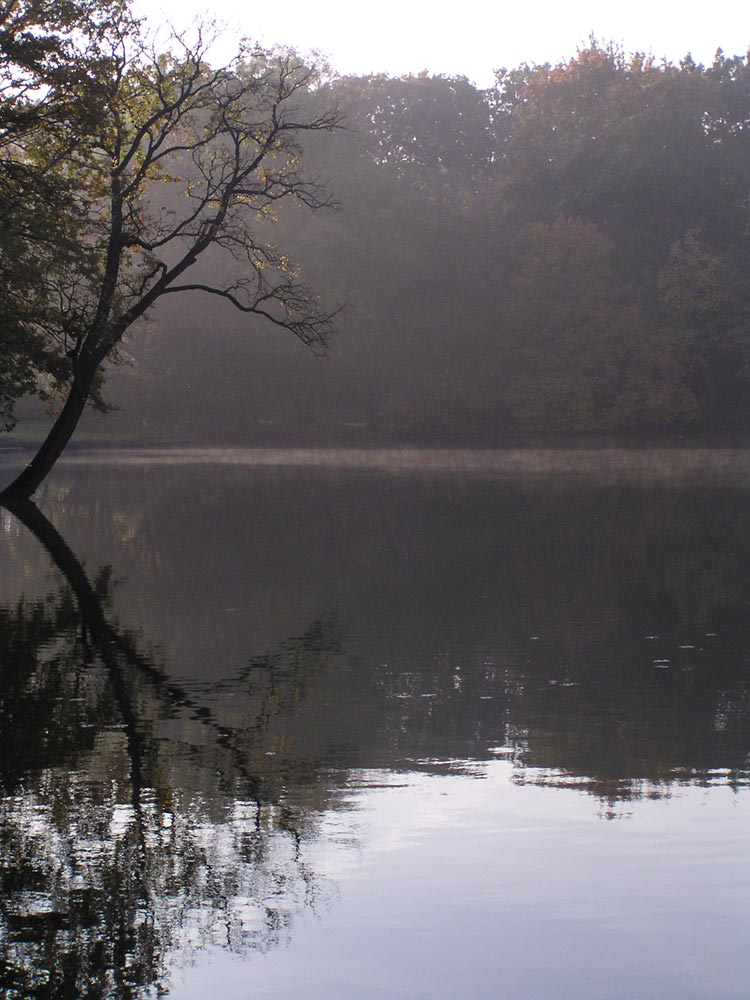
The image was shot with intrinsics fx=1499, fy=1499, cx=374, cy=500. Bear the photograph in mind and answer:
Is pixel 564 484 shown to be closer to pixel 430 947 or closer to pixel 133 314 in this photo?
pixel 133 314

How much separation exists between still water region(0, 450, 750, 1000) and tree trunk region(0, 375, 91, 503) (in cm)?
1420

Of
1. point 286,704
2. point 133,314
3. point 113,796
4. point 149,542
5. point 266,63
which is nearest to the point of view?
point 113,796

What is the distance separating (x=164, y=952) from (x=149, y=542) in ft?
56.7

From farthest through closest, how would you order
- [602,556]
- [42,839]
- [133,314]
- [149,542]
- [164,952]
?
[133,314]
[149,542]
[602,556]
[42,839]
[164,952]

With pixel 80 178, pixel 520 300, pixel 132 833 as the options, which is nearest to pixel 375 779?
pixel 132 833

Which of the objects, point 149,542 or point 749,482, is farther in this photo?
point 749,482

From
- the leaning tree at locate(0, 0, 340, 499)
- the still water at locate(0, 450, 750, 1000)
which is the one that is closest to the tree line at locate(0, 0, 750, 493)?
the leaning tree at locate(0, 0, 340, 499)

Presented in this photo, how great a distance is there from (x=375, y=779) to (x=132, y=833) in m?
1.51

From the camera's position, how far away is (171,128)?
34.7 metres

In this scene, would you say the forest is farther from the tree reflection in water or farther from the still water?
the tree reflection in water

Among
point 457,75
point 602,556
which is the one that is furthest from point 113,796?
point 457,75

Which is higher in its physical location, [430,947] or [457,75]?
[457,75]

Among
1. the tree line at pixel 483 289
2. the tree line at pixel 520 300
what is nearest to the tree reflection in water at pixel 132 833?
the tree line at pixel 483 289

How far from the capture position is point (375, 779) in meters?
7.32
